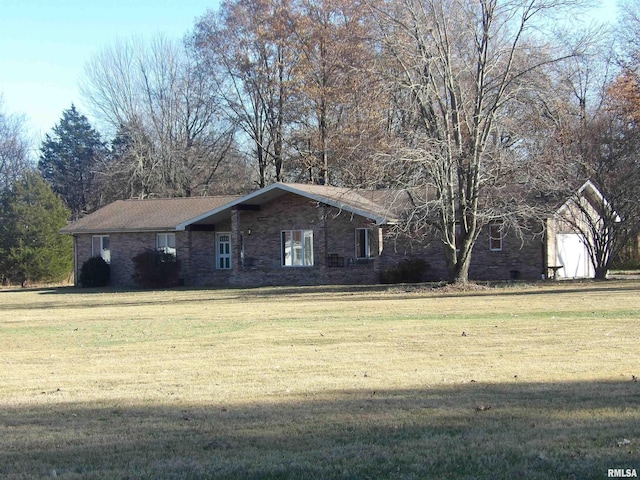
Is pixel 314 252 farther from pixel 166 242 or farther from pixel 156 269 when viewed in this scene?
pixel 166 242

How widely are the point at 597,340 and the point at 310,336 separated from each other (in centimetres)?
543

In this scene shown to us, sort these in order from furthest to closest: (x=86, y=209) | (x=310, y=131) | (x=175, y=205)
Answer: (x=86, y=209)
(x=310, y=131)
(x=175, y=205)

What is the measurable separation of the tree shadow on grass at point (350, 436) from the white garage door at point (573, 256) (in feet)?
95.7

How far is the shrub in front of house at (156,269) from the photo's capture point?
41938 millimetres

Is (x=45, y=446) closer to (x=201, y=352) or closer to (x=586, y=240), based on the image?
(x=201, y=352)

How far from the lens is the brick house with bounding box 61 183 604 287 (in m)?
37.4

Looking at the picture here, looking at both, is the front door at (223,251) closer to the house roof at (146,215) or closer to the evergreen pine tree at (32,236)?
the house roof at (146,215)

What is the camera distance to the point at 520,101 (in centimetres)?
3086

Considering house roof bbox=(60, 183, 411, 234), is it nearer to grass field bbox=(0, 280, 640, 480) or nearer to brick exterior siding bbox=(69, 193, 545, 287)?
brick exterior siding bbox=(69, 193, 545, 287)

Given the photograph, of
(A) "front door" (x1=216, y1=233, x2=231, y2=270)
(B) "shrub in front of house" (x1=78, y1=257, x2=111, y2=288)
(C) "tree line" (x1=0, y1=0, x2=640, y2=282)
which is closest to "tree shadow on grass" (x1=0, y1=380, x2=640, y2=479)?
(C) "tree line" (x1=0, y1=0, x2=640, y2=282)

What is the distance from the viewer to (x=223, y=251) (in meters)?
43.2

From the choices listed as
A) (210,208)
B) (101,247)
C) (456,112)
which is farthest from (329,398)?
(101,247)

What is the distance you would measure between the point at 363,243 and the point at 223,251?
7.93 metres

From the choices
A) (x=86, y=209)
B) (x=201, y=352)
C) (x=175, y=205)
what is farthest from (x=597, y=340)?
(x=86, y=209)
